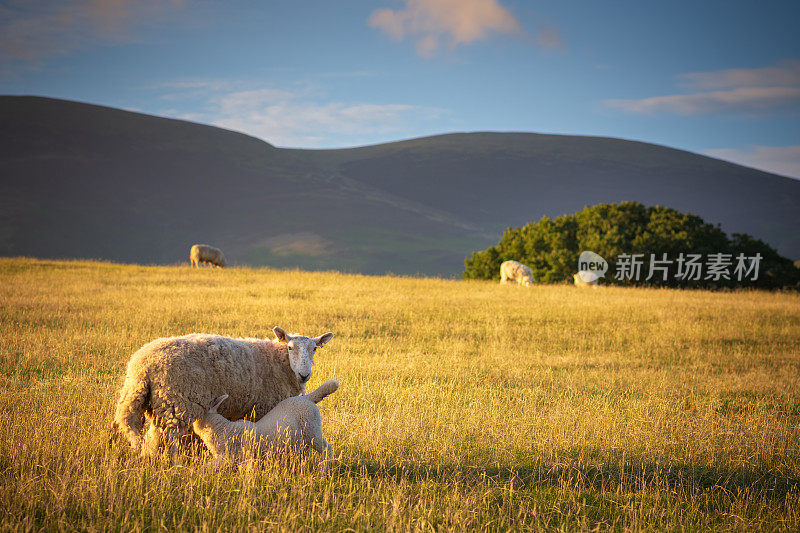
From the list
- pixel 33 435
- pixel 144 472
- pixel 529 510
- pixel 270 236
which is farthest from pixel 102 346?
pixel 270 236

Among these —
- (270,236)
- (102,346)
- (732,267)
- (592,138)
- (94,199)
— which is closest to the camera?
(102,346)

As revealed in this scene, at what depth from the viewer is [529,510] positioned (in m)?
5.64

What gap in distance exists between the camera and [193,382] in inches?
236

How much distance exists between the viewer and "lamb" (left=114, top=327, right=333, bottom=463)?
5.89 meters

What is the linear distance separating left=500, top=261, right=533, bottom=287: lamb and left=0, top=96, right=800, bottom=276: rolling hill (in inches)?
1822

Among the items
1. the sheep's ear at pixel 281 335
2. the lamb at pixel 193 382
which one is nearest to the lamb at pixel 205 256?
the sheep's ear at pixel 281 335

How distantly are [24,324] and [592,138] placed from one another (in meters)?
185

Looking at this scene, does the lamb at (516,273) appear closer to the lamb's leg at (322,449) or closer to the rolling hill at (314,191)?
A: the lamb's leg at (322,449)

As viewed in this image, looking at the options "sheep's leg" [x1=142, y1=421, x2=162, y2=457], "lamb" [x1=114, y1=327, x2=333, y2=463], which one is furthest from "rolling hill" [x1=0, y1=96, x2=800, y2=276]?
"sheep's leg" [x1=142, y1=421, x2=162, y2=457]

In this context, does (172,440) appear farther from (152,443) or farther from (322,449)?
(322,449)

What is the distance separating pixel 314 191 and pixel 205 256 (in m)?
87.0

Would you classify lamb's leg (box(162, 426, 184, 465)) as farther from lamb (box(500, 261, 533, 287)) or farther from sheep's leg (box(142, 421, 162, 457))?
lamb (box(500, 261, 533, 287))

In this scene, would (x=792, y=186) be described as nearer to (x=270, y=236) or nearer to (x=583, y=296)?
(x=270, y=236)

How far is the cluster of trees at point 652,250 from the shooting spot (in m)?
33.7
